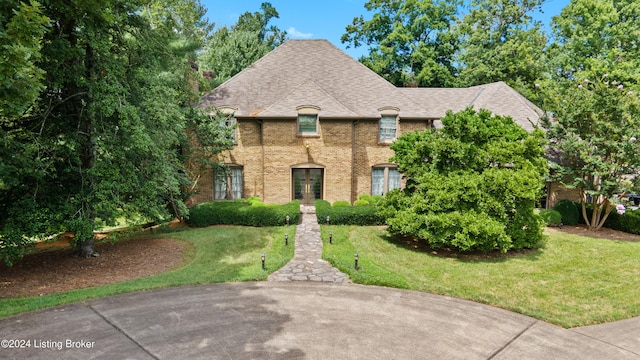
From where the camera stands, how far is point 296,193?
21.0 m

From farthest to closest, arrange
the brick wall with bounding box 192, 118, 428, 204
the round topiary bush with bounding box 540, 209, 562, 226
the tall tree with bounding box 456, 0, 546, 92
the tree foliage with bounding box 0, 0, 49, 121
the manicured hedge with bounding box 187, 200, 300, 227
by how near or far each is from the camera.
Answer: the tall tree with bounding box 456, 0, 546, 92
the brick wall with bounding box 192, 118, 428, 204
the round topiary bush with bounding box 540, 209, 562, 226
the manicured hedge with bounding box 187, 200, 300, 227
the tree foliage with bounding box 0, 0, 49, 121

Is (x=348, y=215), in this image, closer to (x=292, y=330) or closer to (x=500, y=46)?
(x=292, y=330)

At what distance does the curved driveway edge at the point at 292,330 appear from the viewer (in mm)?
6742

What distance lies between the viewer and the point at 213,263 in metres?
12.3

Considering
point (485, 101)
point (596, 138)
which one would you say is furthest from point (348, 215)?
point (485, 101)

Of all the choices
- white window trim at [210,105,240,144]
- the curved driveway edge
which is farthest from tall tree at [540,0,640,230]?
white window trim at [210,105,240,144]

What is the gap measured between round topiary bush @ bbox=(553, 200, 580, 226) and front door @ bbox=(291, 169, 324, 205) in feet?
45.7

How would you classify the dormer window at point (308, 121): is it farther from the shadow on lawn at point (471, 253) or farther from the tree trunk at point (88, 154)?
the tree trunk at point (88, 154)

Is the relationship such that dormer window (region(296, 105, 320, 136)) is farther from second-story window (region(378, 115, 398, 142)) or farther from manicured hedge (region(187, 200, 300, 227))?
manicured hedge (region(187, 200, 300, 227))

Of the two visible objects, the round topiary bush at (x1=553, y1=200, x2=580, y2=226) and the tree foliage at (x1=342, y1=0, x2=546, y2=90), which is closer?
the round topiary bush at (x1=553, y1=200, x2=580, y2=226)

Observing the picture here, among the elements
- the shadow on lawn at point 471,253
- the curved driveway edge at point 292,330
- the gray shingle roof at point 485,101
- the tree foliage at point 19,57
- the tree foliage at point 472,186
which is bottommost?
the curved driveway edge at point 292,330

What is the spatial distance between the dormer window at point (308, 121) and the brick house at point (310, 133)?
2.3 inches

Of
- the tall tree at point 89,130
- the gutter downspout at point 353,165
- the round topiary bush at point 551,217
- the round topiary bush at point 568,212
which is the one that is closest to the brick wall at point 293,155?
the gutter downspout at point 353,165

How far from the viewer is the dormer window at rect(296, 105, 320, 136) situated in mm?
19875
